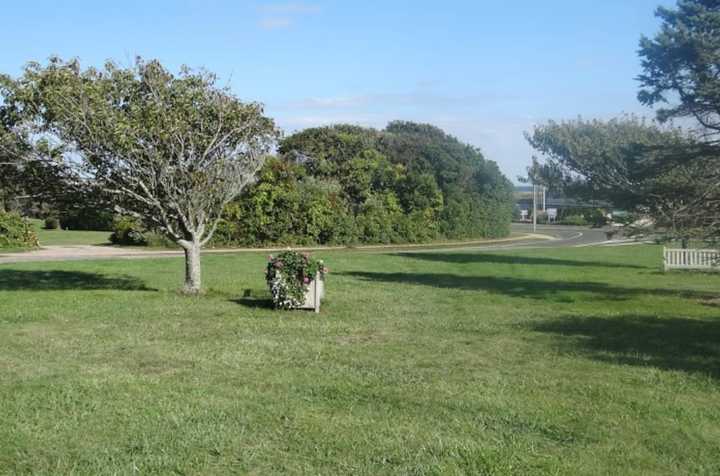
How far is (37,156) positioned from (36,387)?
8177 mm

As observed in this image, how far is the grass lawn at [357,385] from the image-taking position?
4.74 m

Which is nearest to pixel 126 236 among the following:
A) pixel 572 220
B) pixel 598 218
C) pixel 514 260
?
pixel 514 260

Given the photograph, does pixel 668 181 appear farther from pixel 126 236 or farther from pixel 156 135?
pixel 126 236

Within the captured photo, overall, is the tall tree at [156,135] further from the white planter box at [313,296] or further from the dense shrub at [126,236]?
the dense shrub at [126,236]

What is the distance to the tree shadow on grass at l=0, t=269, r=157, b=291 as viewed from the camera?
15477 mm

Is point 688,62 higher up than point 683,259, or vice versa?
point 688,62

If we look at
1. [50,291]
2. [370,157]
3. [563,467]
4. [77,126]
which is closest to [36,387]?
[563,467]

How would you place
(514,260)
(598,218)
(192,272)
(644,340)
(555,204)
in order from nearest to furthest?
(644,340), (192,272), (598,218), (514,260), (555,204)

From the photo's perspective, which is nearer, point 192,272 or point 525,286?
point 192,272

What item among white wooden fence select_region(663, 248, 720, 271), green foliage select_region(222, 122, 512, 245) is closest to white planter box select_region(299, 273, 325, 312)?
white wooden fence select_region(663, 248, 720, 271)

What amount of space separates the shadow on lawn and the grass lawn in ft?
3.83

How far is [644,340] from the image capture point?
9.66 m

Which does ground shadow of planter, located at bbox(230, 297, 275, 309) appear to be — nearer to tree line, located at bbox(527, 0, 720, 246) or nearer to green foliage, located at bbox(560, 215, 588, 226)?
tree line, located at bbox(527, 0, 720, 246)

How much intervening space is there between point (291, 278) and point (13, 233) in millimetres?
20990
